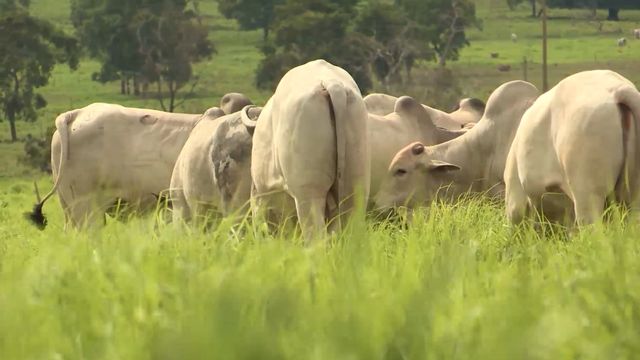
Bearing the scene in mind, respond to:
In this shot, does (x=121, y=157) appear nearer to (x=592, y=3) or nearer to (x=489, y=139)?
(x=489, y=139)

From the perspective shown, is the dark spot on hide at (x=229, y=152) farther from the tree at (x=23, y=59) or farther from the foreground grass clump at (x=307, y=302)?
the tree at (x=23, y=59)

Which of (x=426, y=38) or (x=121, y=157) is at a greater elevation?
(x=121, y=157)

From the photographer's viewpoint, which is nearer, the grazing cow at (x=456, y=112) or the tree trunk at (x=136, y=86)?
the grazing cow at (x=456, y=112)

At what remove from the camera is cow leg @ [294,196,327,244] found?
6.05 metres

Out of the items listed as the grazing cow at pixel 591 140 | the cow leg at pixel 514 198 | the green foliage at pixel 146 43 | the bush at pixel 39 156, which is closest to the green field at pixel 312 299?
the grazing cow at pixel 591 140

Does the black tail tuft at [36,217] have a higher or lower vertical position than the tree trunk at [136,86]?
higher

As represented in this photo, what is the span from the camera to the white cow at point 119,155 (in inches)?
392

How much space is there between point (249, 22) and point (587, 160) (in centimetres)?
5379

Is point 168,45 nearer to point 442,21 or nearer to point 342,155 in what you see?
point 442,21

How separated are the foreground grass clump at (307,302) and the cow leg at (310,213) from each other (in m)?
1.62

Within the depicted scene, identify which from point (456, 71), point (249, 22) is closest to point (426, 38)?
point (456, 71)

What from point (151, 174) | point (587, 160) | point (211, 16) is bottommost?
point (211, 16)

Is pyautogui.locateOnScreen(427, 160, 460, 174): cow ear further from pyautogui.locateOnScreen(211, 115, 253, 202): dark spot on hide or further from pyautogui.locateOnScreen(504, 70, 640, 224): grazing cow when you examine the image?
pyautogui.locateOnScreen(504, 70, 640, 224): grazing cow

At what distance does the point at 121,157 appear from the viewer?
10.0 m
